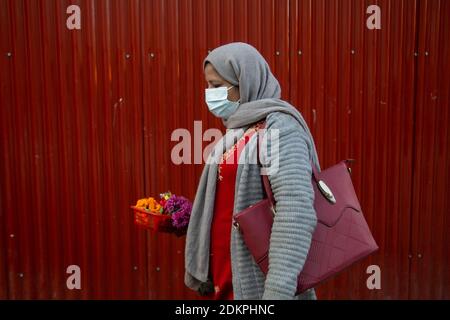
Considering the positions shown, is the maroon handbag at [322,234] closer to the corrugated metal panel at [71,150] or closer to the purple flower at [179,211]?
the purple flower at [179,211]

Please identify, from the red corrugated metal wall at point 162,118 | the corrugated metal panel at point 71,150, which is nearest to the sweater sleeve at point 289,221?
the red corrugated metal wall at point 162,118

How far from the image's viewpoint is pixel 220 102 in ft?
5.73

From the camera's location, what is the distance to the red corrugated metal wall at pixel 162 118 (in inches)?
123

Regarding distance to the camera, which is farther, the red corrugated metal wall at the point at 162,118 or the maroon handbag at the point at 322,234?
the red corrugated metal wall at the point at 162,118

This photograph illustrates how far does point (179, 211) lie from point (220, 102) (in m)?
0.53

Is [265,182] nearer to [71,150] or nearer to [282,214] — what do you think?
[282,214]

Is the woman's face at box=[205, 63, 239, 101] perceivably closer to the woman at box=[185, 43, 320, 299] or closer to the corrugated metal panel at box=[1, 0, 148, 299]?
the woman at box=[185, 43, 320, 299]

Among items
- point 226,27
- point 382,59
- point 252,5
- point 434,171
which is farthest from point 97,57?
point 434,171

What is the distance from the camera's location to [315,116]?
10.6 ft

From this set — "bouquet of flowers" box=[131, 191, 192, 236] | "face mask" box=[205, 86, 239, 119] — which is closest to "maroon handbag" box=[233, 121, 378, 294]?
"face mask" box=[205, 86, 239, 119]

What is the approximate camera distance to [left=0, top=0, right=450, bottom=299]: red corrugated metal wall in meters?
3.12

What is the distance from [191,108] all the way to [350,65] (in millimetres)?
1221

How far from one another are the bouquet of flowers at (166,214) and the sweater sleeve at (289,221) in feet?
1.96

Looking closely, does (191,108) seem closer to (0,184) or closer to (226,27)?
(226,27)
